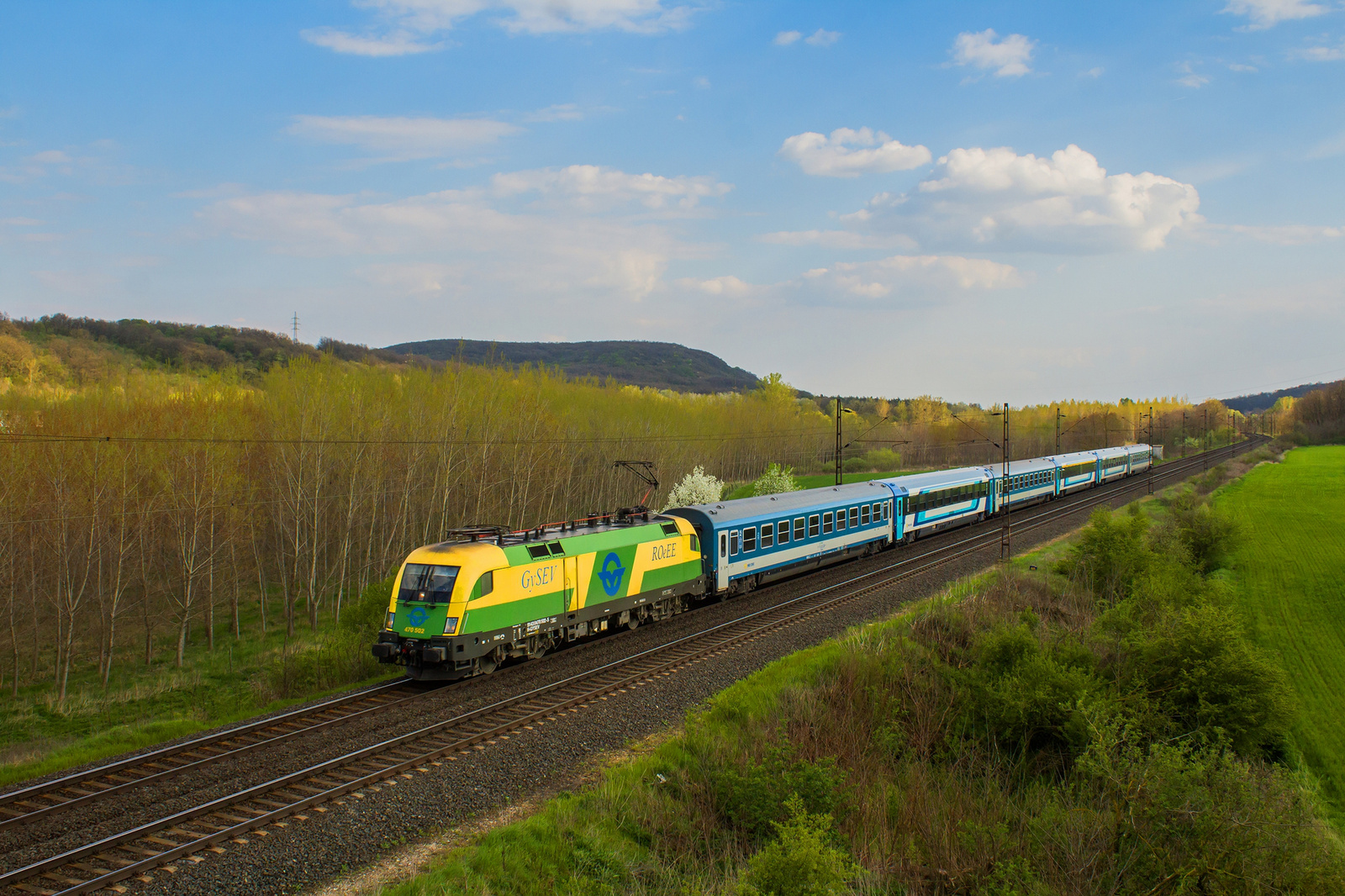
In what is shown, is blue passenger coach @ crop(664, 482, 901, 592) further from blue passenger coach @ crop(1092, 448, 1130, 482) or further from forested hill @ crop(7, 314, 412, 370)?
forested hill @ crop(7, 314, 412, 370)

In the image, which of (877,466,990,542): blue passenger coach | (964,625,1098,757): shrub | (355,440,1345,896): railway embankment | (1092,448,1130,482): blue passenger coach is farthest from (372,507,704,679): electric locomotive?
(1092,448,1130,482): blue passenger coach

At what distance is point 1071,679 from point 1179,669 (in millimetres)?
2721

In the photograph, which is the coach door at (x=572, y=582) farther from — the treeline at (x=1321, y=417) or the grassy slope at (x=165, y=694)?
the treeline at (x=1321, y=417)

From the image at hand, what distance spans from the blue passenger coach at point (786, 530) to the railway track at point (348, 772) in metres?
2.34

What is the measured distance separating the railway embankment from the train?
5.01 meters

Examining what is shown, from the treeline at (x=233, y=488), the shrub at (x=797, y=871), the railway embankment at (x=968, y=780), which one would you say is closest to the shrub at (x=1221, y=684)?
the railway embankment at (x=968, y=780)

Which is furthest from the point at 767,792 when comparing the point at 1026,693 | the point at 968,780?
the point at 1026,693

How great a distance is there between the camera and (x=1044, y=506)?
48469 millimetres

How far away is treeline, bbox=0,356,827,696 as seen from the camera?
90.9ft

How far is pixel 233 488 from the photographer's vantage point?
3169 cm

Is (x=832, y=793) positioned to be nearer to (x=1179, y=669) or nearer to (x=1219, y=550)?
(x=1179, y=669)

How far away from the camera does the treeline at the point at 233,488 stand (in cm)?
2770

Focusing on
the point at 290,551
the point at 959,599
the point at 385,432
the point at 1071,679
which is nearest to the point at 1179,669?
the point at 1071,679

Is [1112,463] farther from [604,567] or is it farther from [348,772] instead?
[348,772]
